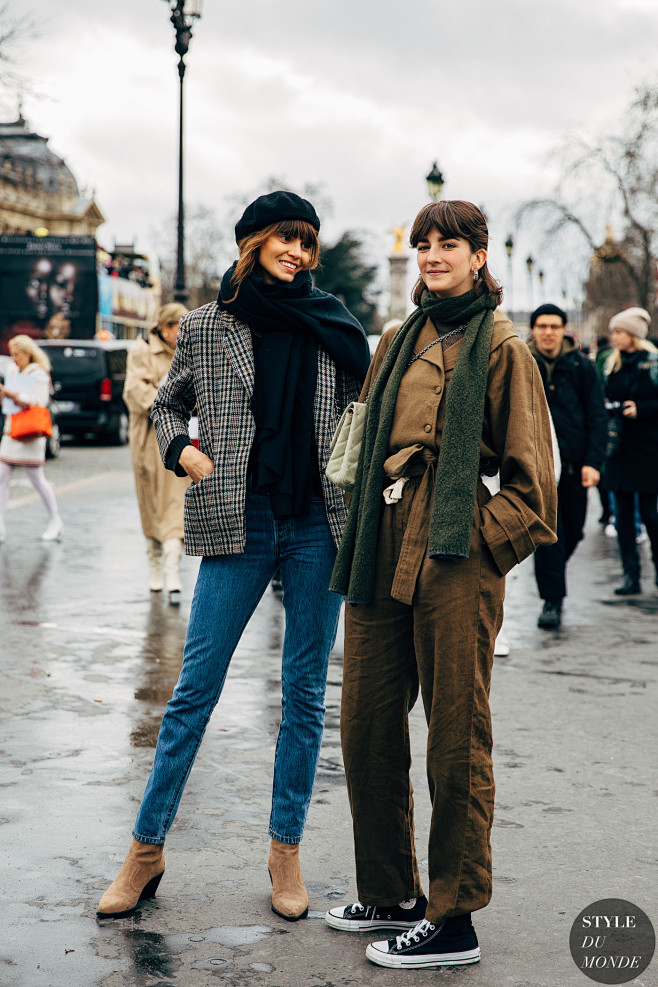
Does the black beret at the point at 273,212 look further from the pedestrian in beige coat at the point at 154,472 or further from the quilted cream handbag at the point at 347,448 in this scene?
the pedestrian in beige coat at the point at 154,472

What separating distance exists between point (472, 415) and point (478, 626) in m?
0.53

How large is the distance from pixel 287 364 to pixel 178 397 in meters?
0.39

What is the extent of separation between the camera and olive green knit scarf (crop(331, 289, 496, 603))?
10.0 ft

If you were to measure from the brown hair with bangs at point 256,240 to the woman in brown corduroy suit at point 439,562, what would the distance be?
41 centimetres

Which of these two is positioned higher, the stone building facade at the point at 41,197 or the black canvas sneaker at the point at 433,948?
the stone building facade at the point at 41,197

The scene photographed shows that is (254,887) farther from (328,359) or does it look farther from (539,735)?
(539,735)

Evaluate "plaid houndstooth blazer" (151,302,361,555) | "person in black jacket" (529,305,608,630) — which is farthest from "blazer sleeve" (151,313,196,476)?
"person in black jacket" (529,305,608,630)

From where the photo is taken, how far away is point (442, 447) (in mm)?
3119

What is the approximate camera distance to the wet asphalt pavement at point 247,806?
10.4ft

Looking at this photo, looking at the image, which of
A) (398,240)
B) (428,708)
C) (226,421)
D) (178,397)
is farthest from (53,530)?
(398,240)

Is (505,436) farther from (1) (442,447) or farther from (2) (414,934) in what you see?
(2) (414,934)

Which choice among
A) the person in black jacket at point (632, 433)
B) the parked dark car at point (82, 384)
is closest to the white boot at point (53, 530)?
the person in black jacket at point (632, 433)

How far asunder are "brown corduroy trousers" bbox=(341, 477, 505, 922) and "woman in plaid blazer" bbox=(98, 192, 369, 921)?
0.26 meters

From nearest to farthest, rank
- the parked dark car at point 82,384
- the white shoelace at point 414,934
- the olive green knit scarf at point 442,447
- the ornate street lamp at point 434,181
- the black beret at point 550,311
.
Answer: the olive green knit scarf at point 442,447
the white shoelace at point 414,934
the black beret at point 550,311
the ornate street lamp at point 434,181
the parked dark car at point 82,384
